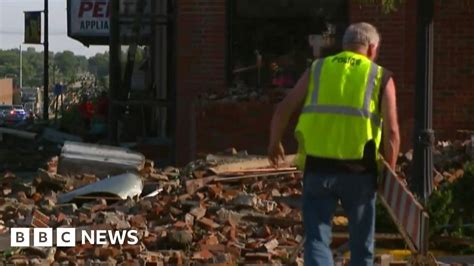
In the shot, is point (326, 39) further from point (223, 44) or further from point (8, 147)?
point (8, 147)

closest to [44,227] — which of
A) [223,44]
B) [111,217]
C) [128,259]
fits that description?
[111,217]

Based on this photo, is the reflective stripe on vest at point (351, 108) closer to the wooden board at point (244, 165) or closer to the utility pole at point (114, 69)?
the wooden board at point (244, 165)

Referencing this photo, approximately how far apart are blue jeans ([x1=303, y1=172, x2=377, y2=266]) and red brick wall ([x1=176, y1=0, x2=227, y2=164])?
442 inches

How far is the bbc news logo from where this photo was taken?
1099 cm

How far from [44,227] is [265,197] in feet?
9.19

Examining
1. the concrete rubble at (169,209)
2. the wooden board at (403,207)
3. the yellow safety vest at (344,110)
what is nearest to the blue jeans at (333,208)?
the yellow safety vest at (344,110)

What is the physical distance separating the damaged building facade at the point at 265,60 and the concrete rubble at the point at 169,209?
168cm

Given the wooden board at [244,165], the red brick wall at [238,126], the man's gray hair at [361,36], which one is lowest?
the wooden board at [244,165]

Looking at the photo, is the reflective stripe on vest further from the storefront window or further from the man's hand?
the storefront window

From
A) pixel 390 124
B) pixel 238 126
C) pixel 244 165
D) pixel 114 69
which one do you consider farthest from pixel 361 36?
pixel 114 69

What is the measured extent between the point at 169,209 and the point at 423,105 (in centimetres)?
290

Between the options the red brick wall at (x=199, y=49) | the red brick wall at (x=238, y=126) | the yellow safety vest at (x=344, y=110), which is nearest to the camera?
the yellow safety vest at (x=344, y=110)

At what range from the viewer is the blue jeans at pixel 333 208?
768 centimetres

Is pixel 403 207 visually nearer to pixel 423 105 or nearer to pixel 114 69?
pixel 423 105
